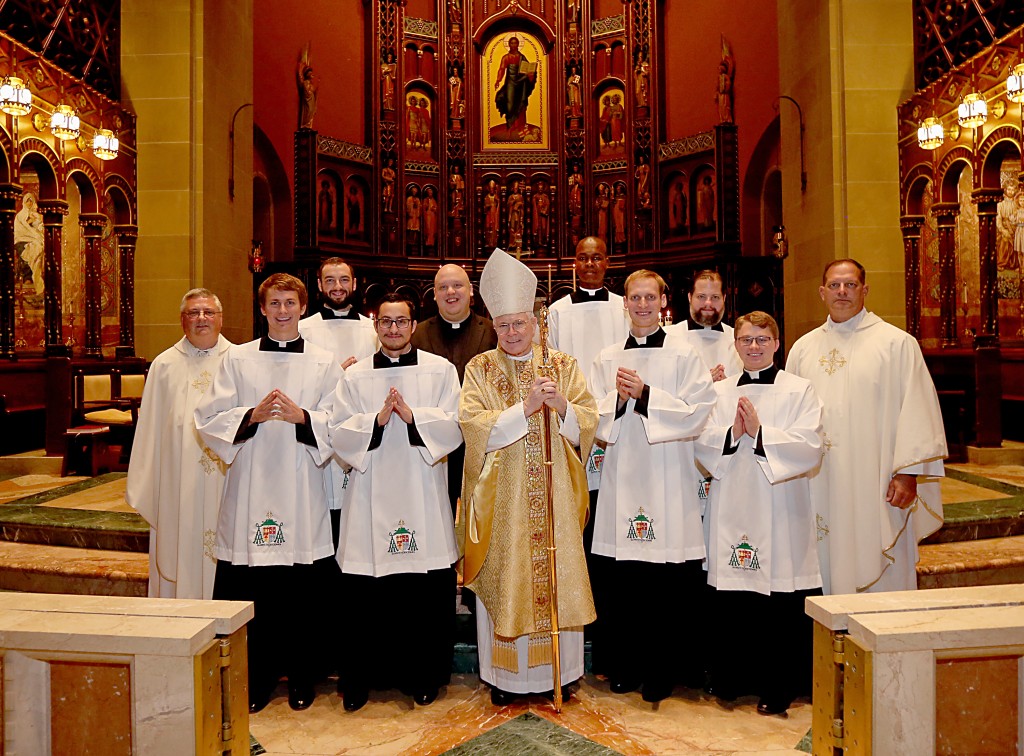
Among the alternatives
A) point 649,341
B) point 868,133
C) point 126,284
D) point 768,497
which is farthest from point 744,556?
point 126,284

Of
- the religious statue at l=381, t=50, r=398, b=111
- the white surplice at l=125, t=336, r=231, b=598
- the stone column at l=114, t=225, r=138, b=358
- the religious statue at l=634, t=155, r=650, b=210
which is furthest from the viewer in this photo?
the religious statue at l=381, t=50, r=398, b=111

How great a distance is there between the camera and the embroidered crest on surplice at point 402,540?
3.72 metres

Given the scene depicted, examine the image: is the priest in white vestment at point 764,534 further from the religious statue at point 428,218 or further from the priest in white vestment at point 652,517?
the religious statue at point 428,218

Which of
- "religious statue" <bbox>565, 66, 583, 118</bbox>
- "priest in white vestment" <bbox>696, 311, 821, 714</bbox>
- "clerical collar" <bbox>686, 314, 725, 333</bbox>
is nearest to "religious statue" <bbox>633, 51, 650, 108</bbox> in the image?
"religious statue" <bbox>565, 66, 583, 118</bbox>

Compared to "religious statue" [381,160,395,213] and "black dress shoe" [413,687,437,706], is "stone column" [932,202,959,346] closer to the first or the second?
"black dress shoe" [413,687,437,706]

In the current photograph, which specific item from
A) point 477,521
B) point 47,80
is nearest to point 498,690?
point 477,521

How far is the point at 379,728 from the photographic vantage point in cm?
352

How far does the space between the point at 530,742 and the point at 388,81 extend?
13008mm

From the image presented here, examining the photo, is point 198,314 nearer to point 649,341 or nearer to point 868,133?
point 649,341

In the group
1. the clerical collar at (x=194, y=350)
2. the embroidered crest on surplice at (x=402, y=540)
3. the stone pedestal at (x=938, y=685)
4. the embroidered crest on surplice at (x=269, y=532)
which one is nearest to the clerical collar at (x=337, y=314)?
the clerical collar at (x=194, y=350)

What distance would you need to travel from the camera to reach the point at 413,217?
14.3m

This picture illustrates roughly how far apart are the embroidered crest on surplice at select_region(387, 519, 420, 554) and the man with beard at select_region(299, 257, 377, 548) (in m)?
1.54

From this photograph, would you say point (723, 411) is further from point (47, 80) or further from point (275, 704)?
point (47, 80)

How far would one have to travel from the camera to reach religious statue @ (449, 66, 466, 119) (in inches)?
574
